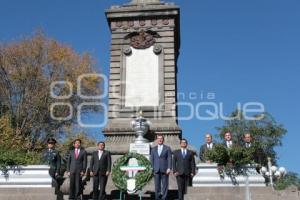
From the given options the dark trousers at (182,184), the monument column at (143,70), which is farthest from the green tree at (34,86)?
the dark trousers at (182,184)

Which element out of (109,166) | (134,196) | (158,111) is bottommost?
(134,196)

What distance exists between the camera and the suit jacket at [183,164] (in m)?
12.6

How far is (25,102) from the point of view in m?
30.4

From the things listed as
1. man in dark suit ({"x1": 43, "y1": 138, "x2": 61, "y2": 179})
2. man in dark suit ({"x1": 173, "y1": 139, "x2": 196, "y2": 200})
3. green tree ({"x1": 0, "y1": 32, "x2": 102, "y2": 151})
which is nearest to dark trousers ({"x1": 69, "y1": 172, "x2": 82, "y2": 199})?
man in dark suit ({"x1": 43, "y1": 138, "x2": 61, "y2": 179})

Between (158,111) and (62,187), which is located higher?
(158,111)

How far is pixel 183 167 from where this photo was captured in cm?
1265

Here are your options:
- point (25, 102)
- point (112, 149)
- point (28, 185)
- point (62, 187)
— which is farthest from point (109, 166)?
point (25, 102)

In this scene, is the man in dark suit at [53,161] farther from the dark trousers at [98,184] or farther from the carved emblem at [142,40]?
the carved emblem at [142,40]

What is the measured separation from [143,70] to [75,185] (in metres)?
9.13

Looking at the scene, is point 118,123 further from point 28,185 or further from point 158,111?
point 28,185

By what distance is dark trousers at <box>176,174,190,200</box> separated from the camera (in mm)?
12430

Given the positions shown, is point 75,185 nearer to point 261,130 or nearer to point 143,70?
point 143,70

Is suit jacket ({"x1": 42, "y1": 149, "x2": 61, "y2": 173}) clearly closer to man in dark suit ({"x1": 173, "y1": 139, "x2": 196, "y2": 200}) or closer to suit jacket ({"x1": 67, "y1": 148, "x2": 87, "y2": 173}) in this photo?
suit jacket ({"x1": 67, "y1": 148, "x2": 87, "y2": 173})

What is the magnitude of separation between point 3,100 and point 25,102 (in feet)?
4.72
